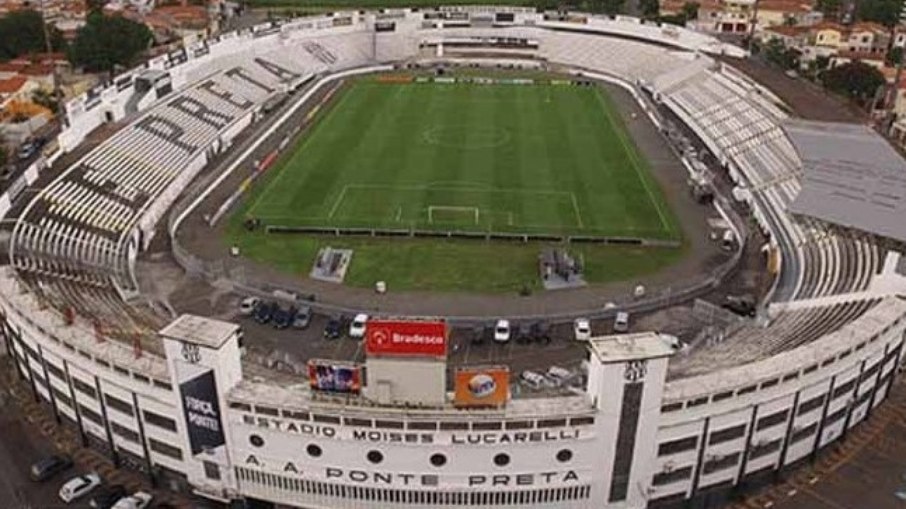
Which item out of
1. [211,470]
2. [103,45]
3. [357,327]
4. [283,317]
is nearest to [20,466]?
[211,470]

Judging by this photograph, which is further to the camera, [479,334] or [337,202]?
[337,202]

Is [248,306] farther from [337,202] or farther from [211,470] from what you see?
[337,202]

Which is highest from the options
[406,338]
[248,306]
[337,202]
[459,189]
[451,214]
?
[406,338]

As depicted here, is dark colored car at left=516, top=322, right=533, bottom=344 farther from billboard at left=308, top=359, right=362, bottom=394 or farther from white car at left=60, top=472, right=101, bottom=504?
white car at left=60, top=472, right=101, bottom=504

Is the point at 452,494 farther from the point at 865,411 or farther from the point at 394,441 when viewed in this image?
the point at 865,411

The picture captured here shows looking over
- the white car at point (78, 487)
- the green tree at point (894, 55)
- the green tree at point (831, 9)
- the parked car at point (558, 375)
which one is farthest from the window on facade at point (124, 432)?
the green tree at point (831, 9)

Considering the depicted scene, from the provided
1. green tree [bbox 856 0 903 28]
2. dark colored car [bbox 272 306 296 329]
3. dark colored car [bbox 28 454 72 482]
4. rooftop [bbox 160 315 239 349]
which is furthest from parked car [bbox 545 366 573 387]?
green tree [bbox 856 0 903 28]

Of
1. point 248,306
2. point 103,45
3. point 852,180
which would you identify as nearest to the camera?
point 248,306
